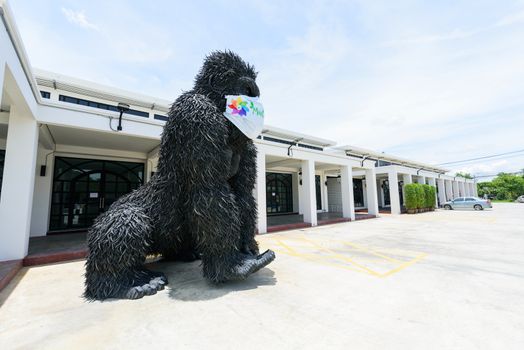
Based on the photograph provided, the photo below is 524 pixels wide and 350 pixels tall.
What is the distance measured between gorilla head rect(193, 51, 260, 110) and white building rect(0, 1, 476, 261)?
2.21 metres

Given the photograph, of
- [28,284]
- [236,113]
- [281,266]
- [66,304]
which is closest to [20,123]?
[28,284]

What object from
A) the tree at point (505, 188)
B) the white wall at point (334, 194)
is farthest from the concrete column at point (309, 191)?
the tree at point (505, 188)

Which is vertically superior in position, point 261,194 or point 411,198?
point 261,194

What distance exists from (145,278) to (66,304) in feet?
2.89

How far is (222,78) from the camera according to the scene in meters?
3.18

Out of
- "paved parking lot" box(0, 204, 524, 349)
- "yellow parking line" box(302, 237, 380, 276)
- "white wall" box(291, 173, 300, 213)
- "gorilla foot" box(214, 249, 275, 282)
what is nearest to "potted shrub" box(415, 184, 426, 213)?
"white wall" box(291, 173, 300, 213)

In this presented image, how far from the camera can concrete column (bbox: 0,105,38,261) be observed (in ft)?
13.9

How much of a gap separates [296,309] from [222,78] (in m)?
3.10

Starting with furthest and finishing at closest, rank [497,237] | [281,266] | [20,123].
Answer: [497,237]
[20,123]
[281,266]

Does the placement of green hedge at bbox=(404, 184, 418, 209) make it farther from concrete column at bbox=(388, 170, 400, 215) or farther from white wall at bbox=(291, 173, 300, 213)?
white wall at bbox=(291, 173, 300, 213)

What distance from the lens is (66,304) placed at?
9.02 feet


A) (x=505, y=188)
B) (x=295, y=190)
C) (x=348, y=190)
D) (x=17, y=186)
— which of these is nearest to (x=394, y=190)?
(x=348, y=190)

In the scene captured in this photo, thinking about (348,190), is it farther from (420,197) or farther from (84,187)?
(84,187)

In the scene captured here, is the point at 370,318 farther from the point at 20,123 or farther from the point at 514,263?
the point at 20,123
